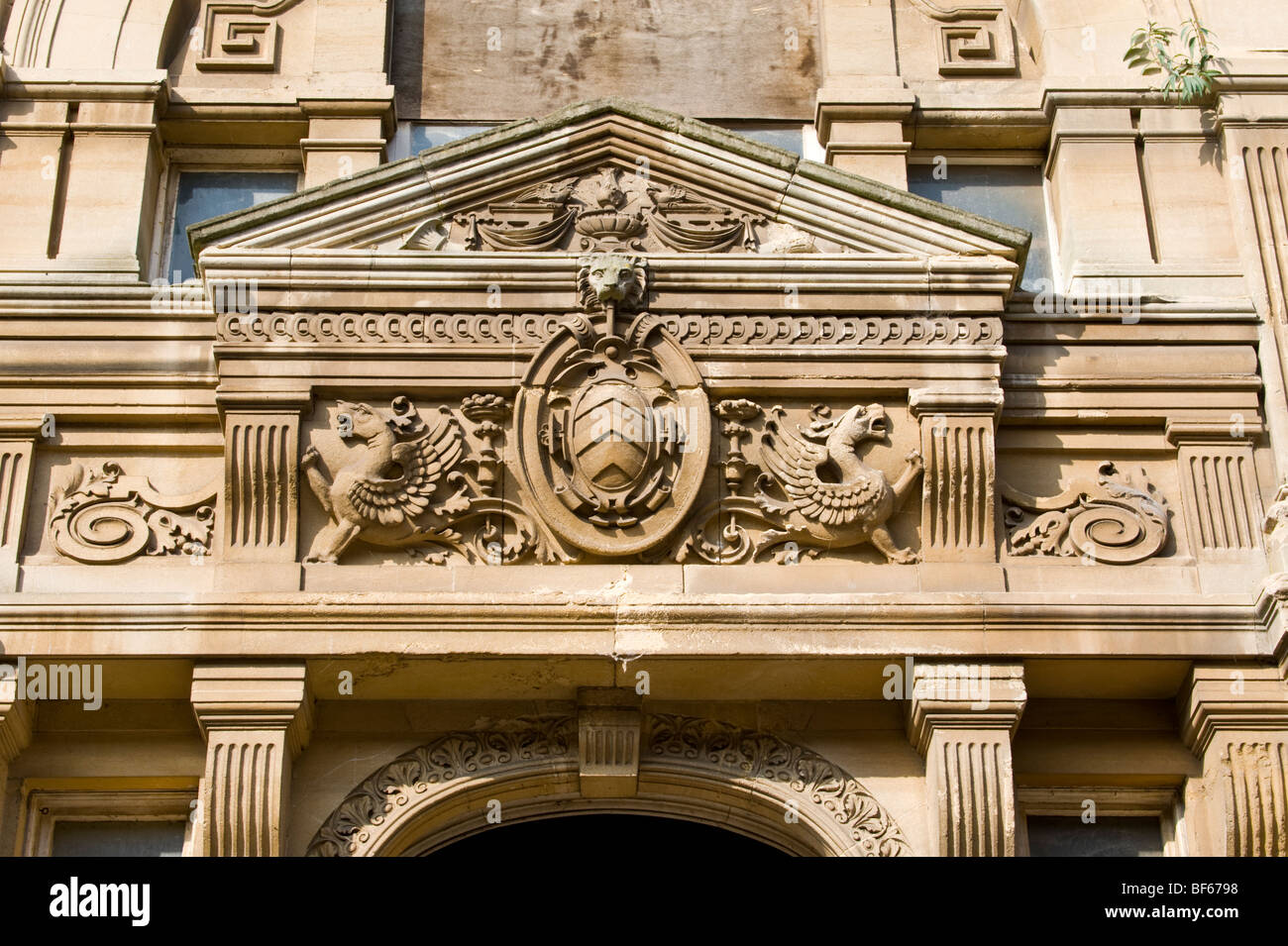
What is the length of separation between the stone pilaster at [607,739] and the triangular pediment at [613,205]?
2.80 metres

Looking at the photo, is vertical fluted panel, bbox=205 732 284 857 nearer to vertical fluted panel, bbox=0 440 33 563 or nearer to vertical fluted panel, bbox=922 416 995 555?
vertical fluted panel, bbox=0 440 33 563

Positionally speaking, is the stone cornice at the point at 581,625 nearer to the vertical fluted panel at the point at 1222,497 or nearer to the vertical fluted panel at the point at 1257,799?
the vertical fluted panel at the point at 1257,799

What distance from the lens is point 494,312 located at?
13.8 meters

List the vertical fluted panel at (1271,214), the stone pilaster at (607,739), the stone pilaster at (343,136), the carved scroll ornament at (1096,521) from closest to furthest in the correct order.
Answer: the stone pilaster at (607,739)
the carved scroll ornament at (1096,521)
the vertical fluted panel at (1271,214)
the stone pilaster at (343,136)

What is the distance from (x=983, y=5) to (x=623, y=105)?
3.40 metres

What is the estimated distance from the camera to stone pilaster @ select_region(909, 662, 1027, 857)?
12695 millimetres

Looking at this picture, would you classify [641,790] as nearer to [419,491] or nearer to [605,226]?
[419,491]

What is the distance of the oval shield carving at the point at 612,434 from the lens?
13.3 metres

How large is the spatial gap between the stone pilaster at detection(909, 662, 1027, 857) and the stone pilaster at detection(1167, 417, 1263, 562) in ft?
5.09

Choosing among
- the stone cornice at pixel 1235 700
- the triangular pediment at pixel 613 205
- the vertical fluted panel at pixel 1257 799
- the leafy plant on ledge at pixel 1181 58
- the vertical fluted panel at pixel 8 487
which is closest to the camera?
the vertical fluted panel at pixel 1257 799

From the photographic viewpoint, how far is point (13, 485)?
13.6 m

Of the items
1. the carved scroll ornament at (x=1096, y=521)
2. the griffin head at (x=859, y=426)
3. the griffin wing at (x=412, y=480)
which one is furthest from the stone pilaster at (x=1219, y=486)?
the griffin wing at (x=412, y=480)

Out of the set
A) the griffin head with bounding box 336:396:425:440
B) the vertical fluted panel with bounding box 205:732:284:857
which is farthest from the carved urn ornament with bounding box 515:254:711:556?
the vertical fluted panel with bounding box 205:732:284:857
